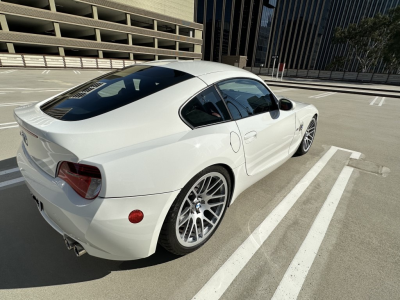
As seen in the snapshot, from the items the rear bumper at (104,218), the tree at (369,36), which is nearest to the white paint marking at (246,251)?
the rear bumper at (104,218)

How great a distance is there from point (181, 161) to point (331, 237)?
1.77 m

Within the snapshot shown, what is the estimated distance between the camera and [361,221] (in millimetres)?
2410

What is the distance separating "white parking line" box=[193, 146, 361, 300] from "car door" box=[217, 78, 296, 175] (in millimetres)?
481

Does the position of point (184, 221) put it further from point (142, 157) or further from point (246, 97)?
point (246, 97)

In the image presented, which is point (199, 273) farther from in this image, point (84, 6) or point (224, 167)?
point (84, 6)

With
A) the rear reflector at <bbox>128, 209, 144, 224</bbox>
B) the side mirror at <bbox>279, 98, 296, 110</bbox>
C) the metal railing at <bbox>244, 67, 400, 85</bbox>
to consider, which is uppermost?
the side mirror at <bbox>279, 98, 296, 110</bbox>

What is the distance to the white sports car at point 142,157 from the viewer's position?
4.43 feet

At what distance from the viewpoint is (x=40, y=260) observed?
178cm

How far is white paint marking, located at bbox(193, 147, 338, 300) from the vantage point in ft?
5.32

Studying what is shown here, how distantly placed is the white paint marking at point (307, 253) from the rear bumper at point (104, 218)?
107 centimetres

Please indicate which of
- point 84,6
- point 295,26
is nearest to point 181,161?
point 84,6

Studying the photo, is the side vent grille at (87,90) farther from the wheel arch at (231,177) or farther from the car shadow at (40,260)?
the wheel arch at (231,177)

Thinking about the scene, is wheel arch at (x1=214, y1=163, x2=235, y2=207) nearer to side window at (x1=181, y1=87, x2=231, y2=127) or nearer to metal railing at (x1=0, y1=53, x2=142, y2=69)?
side window at (x1=181, y1=87, x2=231, y2=127)

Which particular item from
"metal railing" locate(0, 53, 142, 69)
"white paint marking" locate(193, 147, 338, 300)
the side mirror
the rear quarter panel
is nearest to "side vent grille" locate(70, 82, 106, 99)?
the rear quarter panel
